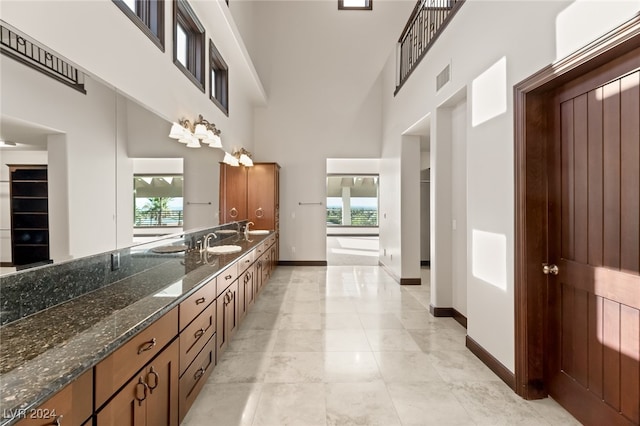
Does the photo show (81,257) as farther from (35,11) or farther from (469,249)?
(469,249)

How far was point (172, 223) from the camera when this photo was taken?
111 inches

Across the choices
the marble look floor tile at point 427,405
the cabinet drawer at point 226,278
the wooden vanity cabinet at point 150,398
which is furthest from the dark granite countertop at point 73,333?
the marble look floor tile at point 427,405

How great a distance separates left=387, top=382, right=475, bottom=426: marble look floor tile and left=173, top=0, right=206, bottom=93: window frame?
137 inches

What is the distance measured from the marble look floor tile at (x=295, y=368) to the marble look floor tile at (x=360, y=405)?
189 millimetres

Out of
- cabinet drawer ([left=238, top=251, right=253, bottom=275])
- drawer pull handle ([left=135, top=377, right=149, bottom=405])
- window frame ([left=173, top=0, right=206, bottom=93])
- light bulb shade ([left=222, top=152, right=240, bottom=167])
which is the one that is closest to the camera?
drawer pull handle ([left=135, top=377, right=149, bottom=405])

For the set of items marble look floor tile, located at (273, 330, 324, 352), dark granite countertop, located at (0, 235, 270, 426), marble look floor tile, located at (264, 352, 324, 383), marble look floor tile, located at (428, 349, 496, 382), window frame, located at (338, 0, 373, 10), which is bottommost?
marble look floor tile, located at (428, 349, 496, 382)

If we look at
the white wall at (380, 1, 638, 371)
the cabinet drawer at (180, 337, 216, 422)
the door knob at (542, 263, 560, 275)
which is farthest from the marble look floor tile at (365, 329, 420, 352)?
the cabinet drawer at (180, 337, 216, 422)

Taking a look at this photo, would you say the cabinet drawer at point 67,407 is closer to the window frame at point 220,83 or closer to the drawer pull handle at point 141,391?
the drawer pull handle at point 141,391

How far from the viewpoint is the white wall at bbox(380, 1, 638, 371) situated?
1.81 meters

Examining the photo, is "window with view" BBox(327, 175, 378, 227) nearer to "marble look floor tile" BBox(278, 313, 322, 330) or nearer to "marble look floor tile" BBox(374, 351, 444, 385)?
"marble look floor tile" BBox(278, 313, 322, 330)

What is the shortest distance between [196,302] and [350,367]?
4.56 ft

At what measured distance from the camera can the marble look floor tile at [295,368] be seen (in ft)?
7.53

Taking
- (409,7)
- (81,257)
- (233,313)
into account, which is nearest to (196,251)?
(233,313)

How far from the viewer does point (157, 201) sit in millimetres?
2533
